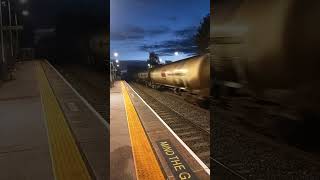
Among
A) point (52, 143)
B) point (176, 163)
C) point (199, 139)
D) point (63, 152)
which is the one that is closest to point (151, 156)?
point (176, 163)

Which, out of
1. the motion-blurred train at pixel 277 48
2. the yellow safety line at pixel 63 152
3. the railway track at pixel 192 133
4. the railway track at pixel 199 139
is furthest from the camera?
the railway track at pixel 192 133

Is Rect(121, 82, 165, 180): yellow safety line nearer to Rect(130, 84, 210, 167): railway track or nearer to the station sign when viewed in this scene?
the station sign

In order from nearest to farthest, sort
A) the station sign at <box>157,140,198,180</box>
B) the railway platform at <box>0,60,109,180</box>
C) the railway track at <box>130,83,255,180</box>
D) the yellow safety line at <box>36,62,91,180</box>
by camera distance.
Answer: the yellow safety line at <box>36,62,91,180</box>
the railway platform at <box>0,60,109,180</box>
the station sign at <box>157,140,198,180</box>
the railway track at <box>130,83,255,180</box>

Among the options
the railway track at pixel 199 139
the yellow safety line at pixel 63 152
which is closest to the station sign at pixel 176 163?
the railway track at pixel 199 139

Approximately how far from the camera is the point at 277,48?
6.02 m

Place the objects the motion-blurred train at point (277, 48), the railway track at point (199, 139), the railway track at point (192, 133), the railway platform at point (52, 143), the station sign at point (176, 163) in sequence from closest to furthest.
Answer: the railway platform at point (52, 143), the station sign at point (176, 163), the motion-blurred train at point (277, 48), the railway track at point (199, 139), the railway track at point (192, 133)

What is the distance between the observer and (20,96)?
43.4ft

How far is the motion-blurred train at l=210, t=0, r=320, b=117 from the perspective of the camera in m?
5.39

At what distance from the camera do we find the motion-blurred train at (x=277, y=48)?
5.39 metres

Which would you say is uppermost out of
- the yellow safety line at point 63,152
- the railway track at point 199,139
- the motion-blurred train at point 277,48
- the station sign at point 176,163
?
the motion-blurred train at point 277,48

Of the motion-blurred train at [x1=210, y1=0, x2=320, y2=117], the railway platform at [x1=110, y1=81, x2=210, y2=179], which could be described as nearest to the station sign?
the railway platform at [x1=110, y1=81, x2=210, y2=179]

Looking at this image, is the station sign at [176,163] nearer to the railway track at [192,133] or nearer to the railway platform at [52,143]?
the railway track at [192,133]

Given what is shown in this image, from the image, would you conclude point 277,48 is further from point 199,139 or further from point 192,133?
point 192,133

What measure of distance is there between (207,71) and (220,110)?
1376mm
